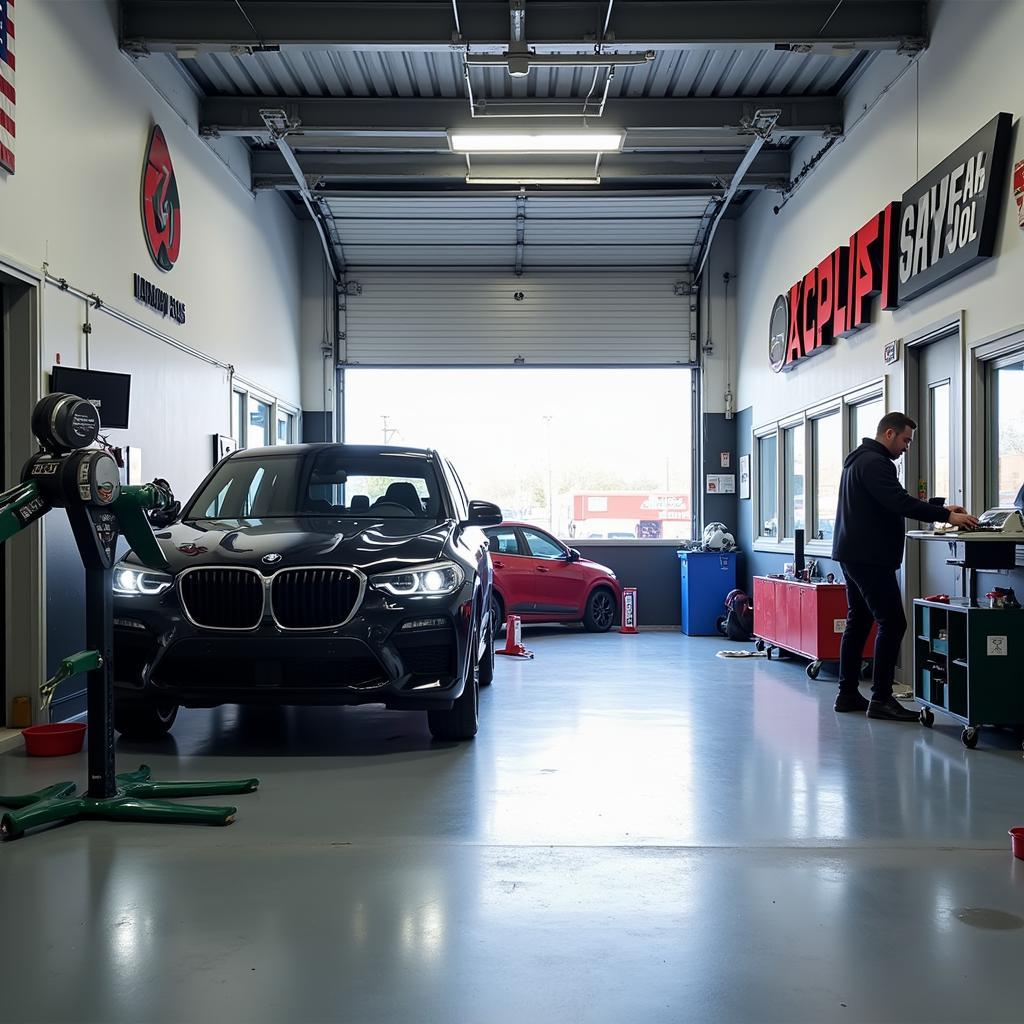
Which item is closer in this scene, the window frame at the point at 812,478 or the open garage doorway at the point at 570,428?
the window frame at the point at 812,478

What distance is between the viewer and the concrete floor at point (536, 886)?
94.7 inches

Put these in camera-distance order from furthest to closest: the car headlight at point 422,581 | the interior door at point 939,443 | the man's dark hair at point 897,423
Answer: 1. the interior door at point 939,443
2. the man's dark hair at point 897,423
3. the car headlight at point 422,581

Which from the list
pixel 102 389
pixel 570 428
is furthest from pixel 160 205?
pixel 570 428

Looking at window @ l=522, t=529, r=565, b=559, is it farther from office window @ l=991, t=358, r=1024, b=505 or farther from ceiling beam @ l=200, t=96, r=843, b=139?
office window @ l=991, t=358, r=1024, b=505

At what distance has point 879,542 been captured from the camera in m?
6.12

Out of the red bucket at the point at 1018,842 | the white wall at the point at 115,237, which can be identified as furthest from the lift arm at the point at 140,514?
the red bucket at the point at 1018,842

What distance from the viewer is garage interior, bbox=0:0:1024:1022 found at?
107 inches

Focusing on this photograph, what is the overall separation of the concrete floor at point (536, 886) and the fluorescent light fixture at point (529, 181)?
687 centimetres

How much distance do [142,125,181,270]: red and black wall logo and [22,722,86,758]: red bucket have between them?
4.03 meters

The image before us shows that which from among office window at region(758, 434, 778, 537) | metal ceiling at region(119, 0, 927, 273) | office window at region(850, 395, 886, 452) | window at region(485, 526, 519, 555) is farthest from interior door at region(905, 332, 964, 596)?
window at region(485, 526, 519, 555)

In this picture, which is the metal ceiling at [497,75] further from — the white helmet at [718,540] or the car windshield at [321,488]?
the white helmet at [718,540]

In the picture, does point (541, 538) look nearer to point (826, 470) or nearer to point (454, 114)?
point (826, 470)

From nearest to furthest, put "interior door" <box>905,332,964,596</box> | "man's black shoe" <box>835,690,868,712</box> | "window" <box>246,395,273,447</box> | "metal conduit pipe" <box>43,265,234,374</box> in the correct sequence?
"metal conduit pipe" <box>43,265,234,374</box> → "man's black shoe" <box>835,690,868,712</box> → "interior door" <box>905,332,964,596</box> → "window" <box>246,395,273,447</box>

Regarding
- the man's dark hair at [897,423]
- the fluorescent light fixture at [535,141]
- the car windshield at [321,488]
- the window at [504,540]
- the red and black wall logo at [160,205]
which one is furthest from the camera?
the window at [504,540]
